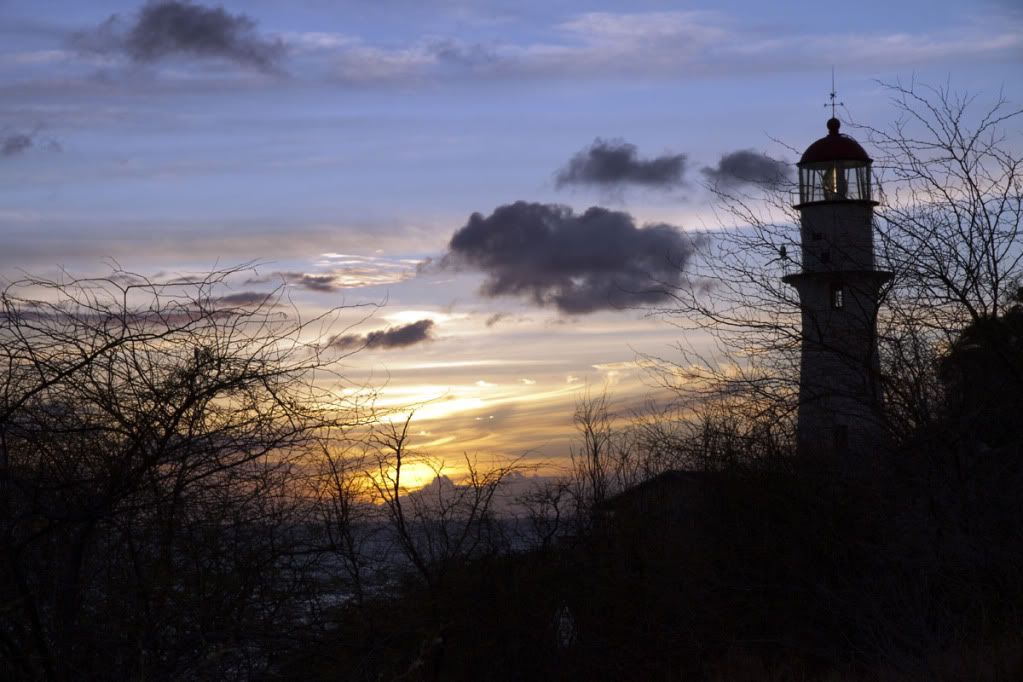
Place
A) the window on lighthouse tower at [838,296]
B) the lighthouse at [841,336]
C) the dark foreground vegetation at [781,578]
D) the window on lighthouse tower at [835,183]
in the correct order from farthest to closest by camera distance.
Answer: the window on lighthouse tower at [835,183]
the window on lighthouse tower at [838,296]
the lighthouse at [841,336]
the dark foreground vegetation at [781,578]

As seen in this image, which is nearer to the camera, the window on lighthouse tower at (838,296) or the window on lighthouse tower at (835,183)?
the window on lighthouse tower at (838,296)

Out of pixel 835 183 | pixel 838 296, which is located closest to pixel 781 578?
pixel 838 296

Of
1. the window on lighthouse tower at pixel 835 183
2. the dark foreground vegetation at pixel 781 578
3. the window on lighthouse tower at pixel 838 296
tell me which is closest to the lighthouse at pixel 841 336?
the window on lighthouse tower at pixel 838 296

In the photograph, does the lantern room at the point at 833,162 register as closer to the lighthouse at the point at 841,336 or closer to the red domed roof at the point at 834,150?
the red domed roof at the point at 834,150

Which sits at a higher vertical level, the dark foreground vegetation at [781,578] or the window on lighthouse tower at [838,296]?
the window on lighthouse tower at [838,296]

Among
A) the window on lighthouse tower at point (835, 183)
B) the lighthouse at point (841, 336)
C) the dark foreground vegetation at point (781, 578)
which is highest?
the window on lighthouse tower at point (835, 183)

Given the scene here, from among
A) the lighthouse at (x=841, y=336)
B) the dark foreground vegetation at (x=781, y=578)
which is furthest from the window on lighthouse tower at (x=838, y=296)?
the dark foreground vegetation at (x=781, y=578)

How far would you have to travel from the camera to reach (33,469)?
5957 mm

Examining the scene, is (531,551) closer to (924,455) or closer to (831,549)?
(831,549)

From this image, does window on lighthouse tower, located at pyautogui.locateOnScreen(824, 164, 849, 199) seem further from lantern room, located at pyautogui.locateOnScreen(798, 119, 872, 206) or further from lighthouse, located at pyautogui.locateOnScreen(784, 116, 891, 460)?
lighthouse, located at pyautogui.locateOnScreen(784, 116, 891, 460)

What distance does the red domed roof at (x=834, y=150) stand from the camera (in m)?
24.6

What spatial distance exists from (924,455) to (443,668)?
7.09 meters

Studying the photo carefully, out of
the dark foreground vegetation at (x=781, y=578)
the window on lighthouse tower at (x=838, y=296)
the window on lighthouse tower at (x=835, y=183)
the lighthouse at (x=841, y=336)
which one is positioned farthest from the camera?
the window on lighthouse tower at (x=835, y=183)

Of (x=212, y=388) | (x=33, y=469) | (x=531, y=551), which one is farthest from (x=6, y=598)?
(x=531, y=551)
